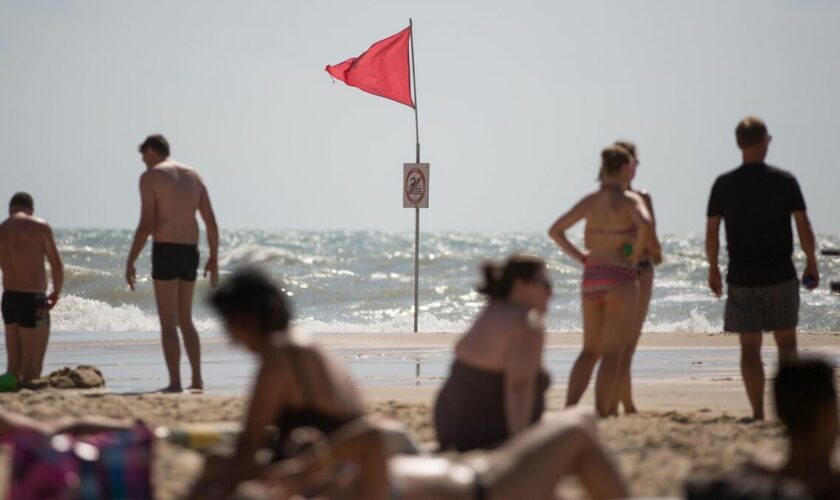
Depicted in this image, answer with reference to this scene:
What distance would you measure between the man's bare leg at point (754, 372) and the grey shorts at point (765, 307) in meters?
0.10

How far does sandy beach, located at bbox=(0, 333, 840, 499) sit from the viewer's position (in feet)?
18.0

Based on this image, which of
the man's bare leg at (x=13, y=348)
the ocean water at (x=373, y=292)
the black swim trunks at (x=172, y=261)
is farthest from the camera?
the ocean water at (x=373, y=292)

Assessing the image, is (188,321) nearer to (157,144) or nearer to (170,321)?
(170,321)

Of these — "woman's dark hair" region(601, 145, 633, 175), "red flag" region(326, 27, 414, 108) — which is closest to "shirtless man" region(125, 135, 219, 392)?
"woman's dark hair" region(601, 145, 633, 175)

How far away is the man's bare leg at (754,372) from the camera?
7430 millimetres

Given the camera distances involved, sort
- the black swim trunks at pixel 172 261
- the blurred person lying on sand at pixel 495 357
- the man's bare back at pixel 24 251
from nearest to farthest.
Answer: the blurred person lying on sand at pixel 495 357 < the black swim trunks at pixel 172 261 < the man's bare back at pixel 24 251

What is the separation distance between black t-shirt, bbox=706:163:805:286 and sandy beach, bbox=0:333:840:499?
32.8 inches

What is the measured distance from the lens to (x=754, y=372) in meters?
7.44

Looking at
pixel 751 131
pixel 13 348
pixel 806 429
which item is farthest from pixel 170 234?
pixel 806 429

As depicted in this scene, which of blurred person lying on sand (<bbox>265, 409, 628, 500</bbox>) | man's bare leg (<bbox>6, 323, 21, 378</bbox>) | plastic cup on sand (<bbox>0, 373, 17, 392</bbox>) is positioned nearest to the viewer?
blurred person lying on sand (<bbox>265, 409, 628, 500</bbox>)

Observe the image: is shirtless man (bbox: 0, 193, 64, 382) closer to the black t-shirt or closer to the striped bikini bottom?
the striped bikini bottom

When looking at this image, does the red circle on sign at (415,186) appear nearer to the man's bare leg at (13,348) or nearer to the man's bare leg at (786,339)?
the man's bare leg at (13,348)

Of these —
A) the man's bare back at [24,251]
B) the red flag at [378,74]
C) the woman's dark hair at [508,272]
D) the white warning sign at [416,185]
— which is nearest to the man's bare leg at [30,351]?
the man's bare back at [24,251]

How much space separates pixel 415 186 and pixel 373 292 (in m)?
13.8
